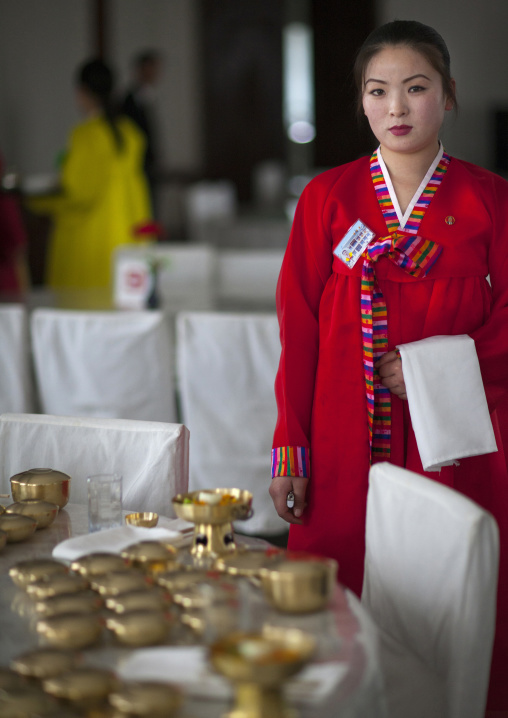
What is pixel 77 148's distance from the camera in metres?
4.70

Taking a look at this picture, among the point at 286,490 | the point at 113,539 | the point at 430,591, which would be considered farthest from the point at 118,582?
the point at 286,490

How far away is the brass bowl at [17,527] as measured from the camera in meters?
1.22

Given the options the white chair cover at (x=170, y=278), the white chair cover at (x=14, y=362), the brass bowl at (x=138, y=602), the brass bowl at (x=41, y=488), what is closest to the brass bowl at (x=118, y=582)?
the brass bowl at (x=138, y=602)

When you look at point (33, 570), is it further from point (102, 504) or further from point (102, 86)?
point (102, 86)

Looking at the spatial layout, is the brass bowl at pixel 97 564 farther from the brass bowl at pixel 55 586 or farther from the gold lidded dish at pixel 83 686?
the gold lidded dish at pixel 83 686

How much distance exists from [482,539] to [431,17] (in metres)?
9.82

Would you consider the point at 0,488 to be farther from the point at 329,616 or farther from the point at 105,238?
the point at 105,238

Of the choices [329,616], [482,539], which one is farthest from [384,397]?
[329,616]

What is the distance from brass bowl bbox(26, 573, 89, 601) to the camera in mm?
1006

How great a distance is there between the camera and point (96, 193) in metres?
4.80

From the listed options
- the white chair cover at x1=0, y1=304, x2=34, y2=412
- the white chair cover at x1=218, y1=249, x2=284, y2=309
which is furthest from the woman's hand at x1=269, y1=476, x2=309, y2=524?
the white chair cover at x1=218, y1=249, x2=284, y2=309

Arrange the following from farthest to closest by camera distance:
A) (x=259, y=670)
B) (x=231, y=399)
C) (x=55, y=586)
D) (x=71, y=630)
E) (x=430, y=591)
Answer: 1. (x=231, y=399)
2. (x=430, y=591)
3. (x=55, y=586)
4. (x=71, y=630)
5. (x=259, y=670)

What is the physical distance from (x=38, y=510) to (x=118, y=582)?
32 cm

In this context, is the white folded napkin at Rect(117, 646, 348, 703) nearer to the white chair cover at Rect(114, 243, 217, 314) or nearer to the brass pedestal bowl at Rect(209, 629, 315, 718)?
the brass pedestal bowl at Rect(209, 629, 315, 718)
